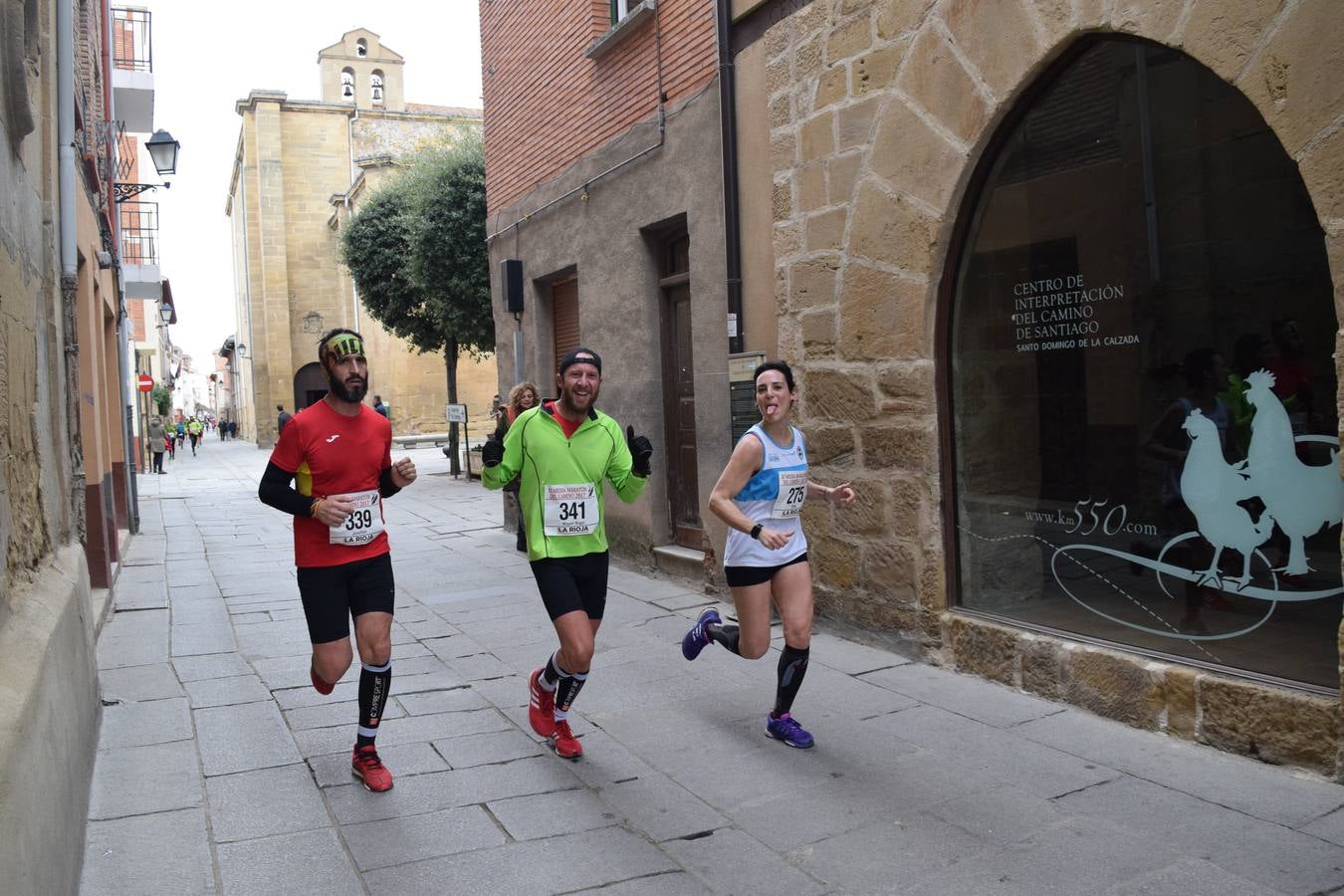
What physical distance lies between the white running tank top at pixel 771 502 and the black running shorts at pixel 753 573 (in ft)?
0.07

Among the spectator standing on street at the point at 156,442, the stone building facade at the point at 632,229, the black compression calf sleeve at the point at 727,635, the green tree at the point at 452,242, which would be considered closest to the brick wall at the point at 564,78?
the stone building facade at the point at 632,229

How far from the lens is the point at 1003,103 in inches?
217

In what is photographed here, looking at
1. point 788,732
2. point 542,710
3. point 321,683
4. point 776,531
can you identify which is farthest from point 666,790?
point 321,683

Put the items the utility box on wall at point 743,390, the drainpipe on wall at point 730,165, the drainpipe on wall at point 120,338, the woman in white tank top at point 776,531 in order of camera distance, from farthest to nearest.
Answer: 1. the drainpipe on wall at point 120,338
2. the drainpipe on wall at point 730,165
3. the utility box on wall at point 743,390
4. the woman in white tank top at point 776,531

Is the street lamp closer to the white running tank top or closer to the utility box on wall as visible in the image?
the utility box on wall

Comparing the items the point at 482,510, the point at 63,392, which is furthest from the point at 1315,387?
the point at 482,510

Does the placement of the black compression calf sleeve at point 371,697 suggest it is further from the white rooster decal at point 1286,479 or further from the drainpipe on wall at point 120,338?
the drainpipe on wall at point 120,338

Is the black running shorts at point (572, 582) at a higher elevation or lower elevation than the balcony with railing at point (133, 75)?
lower

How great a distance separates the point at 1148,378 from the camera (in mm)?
5125

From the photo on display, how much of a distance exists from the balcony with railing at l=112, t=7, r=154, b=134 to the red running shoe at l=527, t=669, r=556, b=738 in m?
14.5

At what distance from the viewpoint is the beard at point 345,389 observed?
447 cm

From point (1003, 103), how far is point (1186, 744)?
3.20 meters

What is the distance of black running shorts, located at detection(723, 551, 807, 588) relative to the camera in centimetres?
494

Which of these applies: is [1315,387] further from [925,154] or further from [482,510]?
[482,510]
